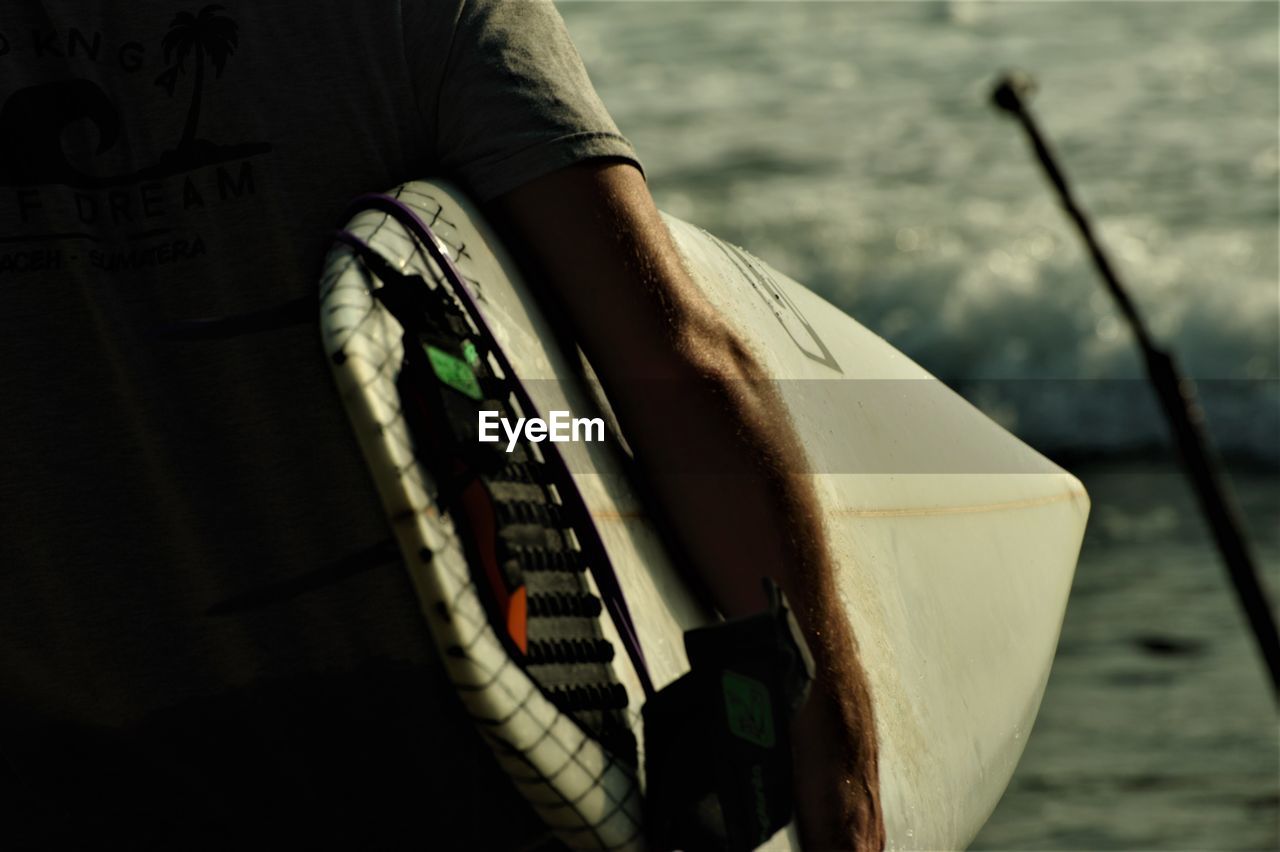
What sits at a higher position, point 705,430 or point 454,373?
point 454,373

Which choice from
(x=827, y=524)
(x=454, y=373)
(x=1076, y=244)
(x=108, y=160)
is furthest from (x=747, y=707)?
(x=1076, y=244)

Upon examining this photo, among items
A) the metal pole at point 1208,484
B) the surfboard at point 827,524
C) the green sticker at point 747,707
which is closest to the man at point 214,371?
the surfboard at point 827,524

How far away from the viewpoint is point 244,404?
152cm

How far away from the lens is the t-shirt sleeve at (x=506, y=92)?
1.53m

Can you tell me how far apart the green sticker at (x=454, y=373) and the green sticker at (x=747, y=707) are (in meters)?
0.34

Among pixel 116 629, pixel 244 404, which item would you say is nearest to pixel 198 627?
pixel 116 629

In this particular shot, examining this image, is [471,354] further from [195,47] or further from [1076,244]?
[1076,244]

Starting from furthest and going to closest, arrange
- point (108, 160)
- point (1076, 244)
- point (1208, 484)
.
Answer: point (1076, 244)
point (108, 160)
point (1208, 484)

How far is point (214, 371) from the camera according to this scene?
4.99 ft

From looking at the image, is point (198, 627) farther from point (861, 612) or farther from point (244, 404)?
point (861, 612)

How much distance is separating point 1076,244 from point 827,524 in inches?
309

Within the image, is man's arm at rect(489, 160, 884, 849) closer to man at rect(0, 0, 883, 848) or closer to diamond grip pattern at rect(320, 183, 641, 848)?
man at rect(0, 0, 883, 848)

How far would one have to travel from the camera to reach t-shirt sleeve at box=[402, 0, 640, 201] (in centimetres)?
153

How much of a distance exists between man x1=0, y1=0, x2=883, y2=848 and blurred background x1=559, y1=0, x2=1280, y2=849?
8.01 feet
